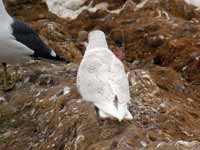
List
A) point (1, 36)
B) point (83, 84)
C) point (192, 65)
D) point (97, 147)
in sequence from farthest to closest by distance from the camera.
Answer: point (192, 65) < point (1, 36) < point (83, 84) < point (97, 147)

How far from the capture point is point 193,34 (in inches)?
466

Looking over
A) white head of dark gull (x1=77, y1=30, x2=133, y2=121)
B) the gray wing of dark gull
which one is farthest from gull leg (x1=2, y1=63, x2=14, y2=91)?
white head of dark gull (x1=77, y1=30, x2=133, y2=121)

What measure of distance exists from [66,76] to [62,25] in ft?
11.3

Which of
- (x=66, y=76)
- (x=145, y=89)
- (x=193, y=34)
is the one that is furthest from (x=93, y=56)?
(x=193, y=34)

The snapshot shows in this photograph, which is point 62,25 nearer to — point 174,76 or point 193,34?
point 193,34

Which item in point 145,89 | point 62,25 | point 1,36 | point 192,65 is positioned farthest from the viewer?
point 62,25

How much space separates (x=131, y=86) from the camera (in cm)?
910

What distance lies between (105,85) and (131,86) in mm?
1641

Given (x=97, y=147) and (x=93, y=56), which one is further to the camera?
(x=93, y=56)

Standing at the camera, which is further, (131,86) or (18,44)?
(18,44)

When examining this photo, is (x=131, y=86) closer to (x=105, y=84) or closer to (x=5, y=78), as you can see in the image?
(x=105, y=84)

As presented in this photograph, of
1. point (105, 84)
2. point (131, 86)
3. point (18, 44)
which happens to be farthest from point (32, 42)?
point (105, 84)

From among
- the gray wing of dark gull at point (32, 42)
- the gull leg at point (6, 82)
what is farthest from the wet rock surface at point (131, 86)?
the gray wing of dark gull at point (32, 42)

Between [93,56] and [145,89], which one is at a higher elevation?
[93,56]
